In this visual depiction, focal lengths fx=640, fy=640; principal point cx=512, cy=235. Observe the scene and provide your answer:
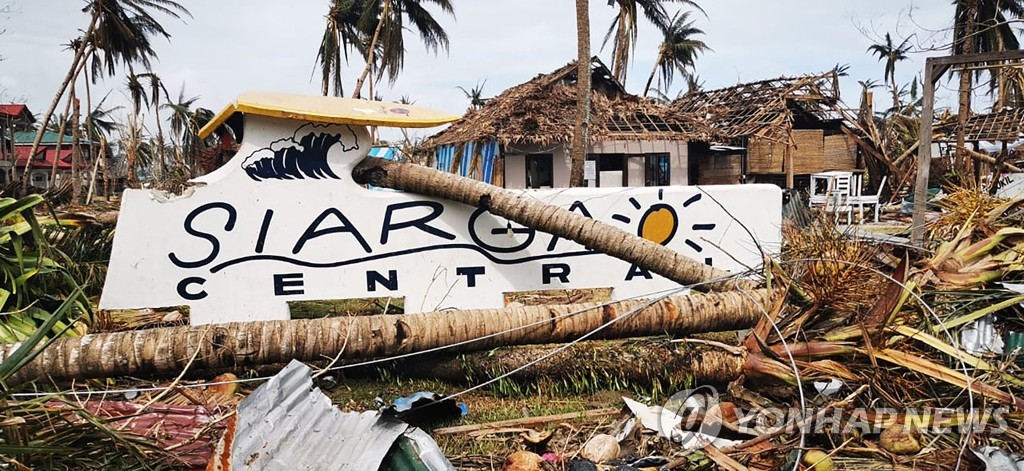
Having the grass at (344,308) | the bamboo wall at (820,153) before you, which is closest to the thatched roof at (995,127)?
the bamboo wall at (820,153)

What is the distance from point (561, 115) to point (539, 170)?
179 cm

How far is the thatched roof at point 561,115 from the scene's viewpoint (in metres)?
15.5

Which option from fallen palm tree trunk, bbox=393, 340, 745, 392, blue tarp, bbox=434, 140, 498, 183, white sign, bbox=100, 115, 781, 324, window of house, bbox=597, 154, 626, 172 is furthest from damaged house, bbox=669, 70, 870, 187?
fallen palm tree trunk, bbox=393, 340, 745, 392

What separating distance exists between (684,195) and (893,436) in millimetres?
2799

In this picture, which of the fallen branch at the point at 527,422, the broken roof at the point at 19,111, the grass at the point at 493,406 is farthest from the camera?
the broken roof at the point at 19,111

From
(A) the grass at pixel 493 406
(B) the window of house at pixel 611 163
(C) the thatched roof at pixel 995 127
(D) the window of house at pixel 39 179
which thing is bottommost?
(A) the grass at pixel 493 406

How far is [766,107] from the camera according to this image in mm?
18016

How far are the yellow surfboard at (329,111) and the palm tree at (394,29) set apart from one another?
46.3 ft

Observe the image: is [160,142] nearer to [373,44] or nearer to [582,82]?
[373,44]

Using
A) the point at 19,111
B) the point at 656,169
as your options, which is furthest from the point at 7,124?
the point at 656,169

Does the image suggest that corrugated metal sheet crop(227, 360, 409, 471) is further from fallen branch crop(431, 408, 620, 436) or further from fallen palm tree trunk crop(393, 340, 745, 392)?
fallen palm tree trunk crop(393, 340, 745, 392)

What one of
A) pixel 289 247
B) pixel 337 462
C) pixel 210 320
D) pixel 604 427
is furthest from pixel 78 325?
pixel 604 427

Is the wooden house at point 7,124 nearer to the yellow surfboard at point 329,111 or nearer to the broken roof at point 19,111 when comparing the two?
the broken roof at point 19,111

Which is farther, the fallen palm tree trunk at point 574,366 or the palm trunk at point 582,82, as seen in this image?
the palm trunk at point 582,82
